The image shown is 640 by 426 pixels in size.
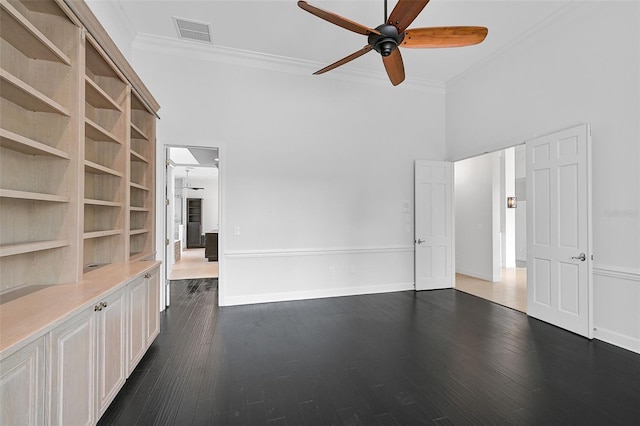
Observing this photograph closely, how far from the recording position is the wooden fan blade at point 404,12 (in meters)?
2.04

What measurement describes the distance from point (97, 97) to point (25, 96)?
0.85 meters

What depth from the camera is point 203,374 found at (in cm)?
246

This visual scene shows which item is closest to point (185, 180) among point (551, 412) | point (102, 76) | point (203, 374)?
point (102, 76)

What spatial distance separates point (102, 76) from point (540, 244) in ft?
16.6

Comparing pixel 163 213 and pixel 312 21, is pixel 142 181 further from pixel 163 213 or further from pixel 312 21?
pixel 312 21

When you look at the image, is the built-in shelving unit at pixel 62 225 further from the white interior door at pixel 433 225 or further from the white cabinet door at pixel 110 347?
the white interior door at pixel 433 225

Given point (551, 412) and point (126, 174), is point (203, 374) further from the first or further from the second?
point (551, 412)

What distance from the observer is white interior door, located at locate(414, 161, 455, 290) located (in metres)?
5.13

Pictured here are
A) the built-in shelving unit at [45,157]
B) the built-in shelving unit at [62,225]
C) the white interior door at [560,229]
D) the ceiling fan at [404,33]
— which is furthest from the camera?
the white interior door at [560,229]

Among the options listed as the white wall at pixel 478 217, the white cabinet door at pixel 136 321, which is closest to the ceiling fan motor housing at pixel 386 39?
the white cabinet door at pixel 136 321

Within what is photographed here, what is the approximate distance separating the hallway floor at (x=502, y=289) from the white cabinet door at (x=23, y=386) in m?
4.89

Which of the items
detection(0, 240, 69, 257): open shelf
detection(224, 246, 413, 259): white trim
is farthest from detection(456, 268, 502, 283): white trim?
detection(0, 240, 69, 257): open shelf

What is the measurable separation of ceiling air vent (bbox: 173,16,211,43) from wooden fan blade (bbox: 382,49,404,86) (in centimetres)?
235

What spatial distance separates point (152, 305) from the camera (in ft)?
9.32
